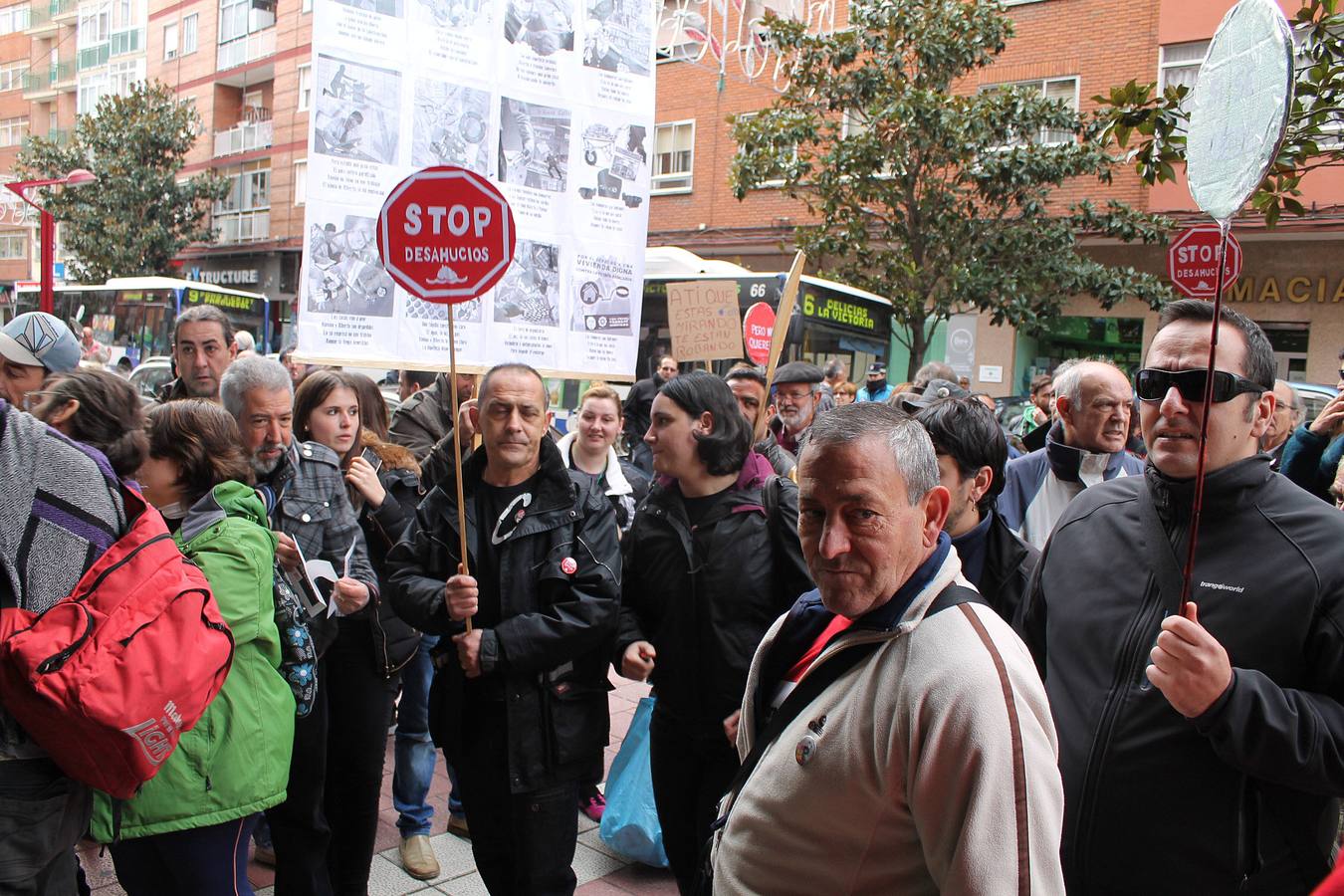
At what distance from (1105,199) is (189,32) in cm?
3621

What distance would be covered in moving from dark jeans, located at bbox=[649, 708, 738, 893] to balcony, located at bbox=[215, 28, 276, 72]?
131ft

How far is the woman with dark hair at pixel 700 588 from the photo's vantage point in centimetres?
338

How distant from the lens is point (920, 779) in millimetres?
1615

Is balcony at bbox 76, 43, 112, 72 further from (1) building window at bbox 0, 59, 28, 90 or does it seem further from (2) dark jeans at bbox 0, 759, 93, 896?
(2) dark jeans at bbox 0, 759, 93, 896

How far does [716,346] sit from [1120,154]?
580 inches

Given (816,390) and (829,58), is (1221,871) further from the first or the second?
(829,58)

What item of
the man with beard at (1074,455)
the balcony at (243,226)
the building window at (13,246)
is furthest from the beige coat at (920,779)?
the building window at (13,246)

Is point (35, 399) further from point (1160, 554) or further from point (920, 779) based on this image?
point (1160, 554)

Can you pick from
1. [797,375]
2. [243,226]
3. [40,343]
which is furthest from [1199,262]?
[243,226]

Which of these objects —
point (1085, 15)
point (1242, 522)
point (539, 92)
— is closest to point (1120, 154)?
point (1085, 15)

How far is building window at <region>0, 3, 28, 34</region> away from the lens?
171 ft

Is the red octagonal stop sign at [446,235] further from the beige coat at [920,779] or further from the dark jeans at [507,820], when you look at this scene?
the beige coat at [920,779]

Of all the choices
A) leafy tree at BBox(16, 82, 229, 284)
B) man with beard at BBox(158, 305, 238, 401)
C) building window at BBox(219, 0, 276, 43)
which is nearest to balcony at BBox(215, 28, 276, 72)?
building window at BBox(219, 0, 276, 43)

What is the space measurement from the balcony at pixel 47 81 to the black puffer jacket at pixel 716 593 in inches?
2184
